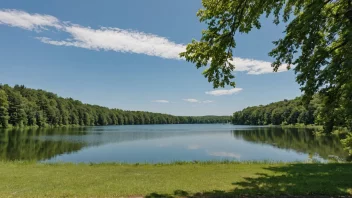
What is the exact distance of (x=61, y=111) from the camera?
118 meters

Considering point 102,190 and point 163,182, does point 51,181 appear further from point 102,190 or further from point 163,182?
point 163,182

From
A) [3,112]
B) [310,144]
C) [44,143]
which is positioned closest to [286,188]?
[310,144]

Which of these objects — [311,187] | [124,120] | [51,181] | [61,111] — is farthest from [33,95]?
[311,187]

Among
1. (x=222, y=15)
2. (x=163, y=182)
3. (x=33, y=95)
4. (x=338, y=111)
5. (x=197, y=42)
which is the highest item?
(x=33, y=95)

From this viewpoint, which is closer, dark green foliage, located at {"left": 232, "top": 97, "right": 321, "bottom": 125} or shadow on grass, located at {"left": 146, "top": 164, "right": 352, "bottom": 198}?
shadow on grass, located at {"left": 146, "top": 164, "right": 352, "bottom": 198}

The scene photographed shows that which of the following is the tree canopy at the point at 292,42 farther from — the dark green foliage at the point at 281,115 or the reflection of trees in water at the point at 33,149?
the dark green foliage at the point at 281,115

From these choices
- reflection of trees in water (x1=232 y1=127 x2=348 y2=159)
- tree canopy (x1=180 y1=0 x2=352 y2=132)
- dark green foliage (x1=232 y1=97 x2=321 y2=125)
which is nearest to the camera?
tree canopy (x1=180 y1=0 x2=352 y2=132)

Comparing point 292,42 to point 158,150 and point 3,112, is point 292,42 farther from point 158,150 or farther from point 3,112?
point 3,112

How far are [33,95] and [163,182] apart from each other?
11429 cm

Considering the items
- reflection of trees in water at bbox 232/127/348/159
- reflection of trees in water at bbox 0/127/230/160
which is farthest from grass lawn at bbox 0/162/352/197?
reflection of trees in water at bbox 232/127/348/159

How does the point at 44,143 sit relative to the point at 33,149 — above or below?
above

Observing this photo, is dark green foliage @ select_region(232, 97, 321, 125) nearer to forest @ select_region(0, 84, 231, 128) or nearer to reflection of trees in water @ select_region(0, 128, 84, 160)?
reflection of trees in water @ select_region(0, 128, 84, 160)

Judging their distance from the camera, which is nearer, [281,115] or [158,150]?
[158,150]

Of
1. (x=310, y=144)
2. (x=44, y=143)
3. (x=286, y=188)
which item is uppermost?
(x=286, y=188)
